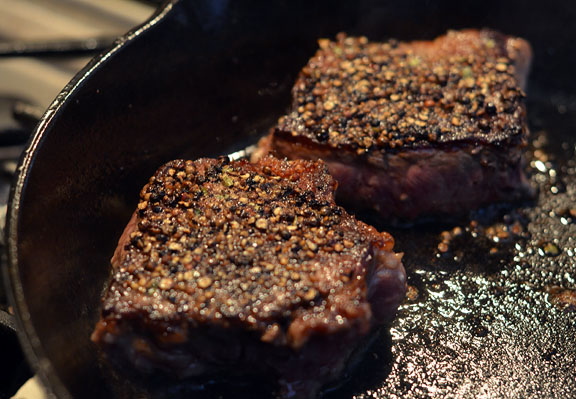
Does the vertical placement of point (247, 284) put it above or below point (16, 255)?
below

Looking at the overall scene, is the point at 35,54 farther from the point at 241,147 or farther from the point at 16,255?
the point at 16,255

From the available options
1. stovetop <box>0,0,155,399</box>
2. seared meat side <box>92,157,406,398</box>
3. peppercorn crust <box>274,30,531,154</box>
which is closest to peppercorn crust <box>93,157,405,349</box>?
seared meat side <box>92,157,406,398</box>

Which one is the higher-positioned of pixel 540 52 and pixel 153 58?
pixel 153 58

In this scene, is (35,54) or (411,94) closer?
(411,94)

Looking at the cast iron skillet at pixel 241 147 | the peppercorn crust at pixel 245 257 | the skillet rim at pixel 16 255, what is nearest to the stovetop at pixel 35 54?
the cast iron skillet at pixel 241 147

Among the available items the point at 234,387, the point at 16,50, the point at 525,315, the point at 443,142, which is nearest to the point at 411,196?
the point at 443,142

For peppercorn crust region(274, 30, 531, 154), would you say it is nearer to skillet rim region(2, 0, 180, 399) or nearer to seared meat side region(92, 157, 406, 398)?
seared meat side region(92, 157, 406, 398)

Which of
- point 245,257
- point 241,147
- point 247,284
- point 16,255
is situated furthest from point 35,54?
point 247,284

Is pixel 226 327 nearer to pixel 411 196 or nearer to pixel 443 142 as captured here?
pixel 411 196
